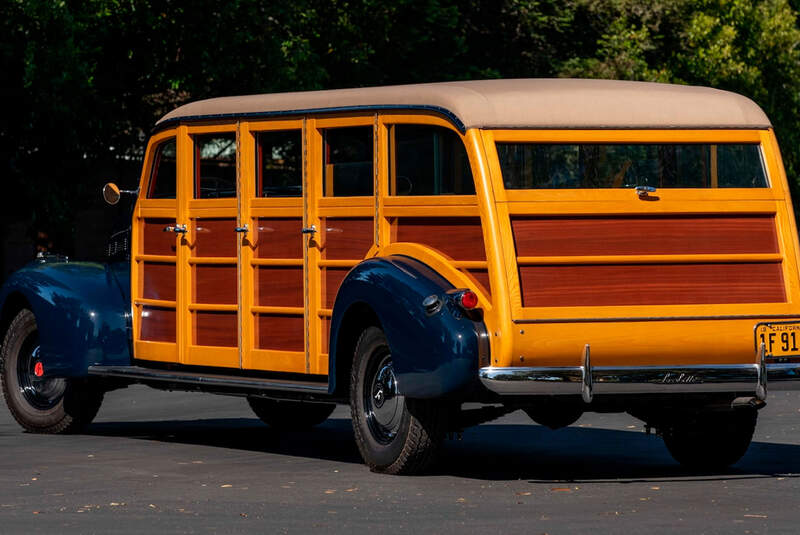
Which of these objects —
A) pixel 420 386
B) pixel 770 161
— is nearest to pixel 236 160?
pixel 420 386

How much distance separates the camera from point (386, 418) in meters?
10.5

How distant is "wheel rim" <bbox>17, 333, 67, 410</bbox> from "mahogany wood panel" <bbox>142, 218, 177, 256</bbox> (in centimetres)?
132

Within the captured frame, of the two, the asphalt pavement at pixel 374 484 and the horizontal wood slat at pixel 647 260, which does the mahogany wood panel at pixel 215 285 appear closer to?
the asphalt pavement at pixel 374 484

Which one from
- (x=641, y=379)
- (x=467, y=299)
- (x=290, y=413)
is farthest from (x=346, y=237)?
(x=290, y=413)

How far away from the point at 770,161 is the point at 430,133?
195 centimetres

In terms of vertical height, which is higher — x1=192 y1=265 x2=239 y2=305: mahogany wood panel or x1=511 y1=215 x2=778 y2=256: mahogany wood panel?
x1=511 y1=215 x2=778 y2=256: mahogany wood panel

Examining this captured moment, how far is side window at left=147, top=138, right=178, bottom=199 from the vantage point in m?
12.7

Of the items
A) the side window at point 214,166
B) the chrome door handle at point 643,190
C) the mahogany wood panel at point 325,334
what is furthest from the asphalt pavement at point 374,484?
the side window at point 214,166

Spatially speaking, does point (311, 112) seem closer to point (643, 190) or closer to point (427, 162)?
point (427, 162)

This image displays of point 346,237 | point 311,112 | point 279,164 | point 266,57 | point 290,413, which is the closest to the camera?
point 346,237

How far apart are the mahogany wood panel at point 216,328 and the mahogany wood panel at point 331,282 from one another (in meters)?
0.92

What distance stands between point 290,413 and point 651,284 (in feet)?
14.9

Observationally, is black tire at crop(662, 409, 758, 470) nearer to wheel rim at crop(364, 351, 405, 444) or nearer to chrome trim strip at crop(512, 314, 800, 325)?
chrome trim strip at crop(512, 314, 800, 325)

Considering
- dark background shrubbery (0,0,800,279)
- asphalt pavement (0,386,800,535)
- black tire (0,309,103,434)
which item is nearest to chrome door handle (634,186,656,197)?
asphalt pavement (0,386,800,535)
